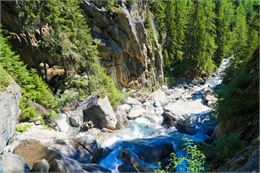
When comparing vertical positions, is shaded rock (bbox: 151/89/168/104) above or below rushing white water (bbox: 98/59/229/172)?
above

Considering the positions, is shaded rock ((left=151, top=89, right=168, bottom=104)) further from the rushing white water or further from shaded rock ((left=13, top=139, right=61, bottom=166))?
shaded rock ((left=13, top=139, right=61, bottom=166))

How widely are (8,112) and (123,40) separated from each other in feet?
59.9

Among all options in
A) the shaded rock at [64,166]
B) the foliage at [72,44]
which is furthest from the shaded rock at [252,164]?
the foliage at [72,44]

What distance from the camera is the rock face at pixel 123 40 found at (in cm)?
2673

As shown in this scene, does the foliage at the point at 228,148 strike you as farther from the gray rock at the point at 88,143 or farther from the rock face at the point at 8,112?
the rock face at the point at 8,112

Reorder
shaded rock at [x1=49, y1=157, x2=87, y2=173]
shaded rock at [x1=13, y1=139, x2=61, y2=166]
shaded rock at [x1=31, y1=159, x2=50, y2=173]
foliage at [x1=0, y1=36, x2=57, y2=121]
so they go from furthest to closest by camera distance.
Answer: foliage at [x1=0, y1=36, x2=57, y2=121] < shaded rock at [x1=13, y1=139, x2=61, y2=166] < shaded rock at [x1=31, y1=159, x2=50, y2=173] < shaded rock at [x1=49, y1=157, x2=87, y2=173]

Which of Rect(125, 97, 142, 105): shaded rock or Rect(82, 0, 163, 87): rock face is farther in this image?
Rect(82, 0, 163, 87): rock face

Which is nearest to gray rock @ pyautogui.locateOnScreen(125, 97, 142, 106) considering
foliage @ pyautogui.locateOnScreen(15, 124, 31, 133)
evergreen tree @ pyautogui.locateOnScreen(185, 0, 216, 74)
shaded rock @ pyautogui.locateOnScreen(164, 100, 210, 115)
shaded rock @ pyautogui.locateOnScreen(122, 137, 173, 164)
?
shaded rock @ pyautogui.locateOnScreen(164, 100, 210, 115)

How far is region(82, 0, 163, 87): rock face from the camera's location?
26.7 meters

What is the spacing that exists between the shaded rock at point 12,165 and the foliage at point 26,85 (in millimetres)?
6182

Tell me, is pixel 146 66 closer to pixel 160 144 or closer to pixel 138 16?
pixel 138 16

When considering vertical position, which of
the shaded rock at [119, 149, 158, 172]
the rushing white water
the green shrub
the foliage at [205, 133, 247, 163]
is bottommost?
the shaded rock at [119, 149, 158, 172]

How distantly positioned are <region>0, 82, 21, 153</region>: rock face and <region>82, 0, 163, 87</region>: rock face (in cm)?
1481

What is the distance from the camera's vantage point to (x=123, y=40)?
92.6 feet
